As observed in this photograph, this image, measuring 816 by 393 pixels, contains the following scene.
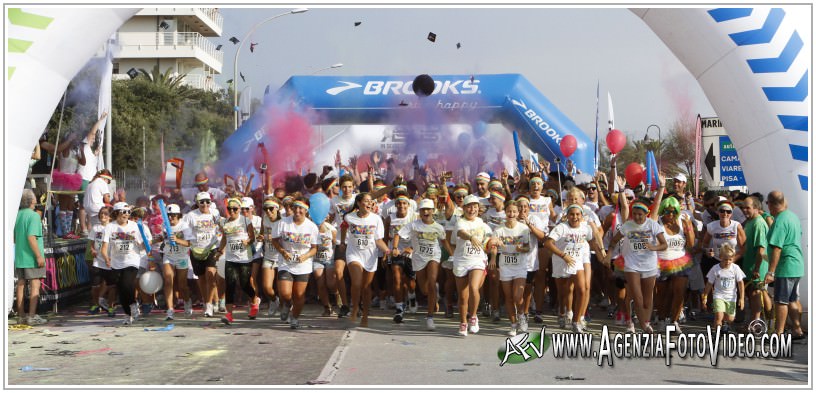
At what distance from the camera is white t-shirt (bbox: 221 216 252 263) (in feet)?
39.2

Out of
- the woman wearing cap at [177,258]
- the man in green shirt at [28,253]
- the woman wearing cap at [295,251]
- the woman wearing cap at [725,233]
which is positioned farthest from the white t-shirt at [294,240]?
the woman wearing cap at [725,233]

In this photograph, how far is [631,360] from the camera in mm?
8805

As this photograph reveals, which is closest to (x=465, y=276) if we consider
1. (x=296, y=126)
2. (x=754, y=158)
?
(x=754, y=158)

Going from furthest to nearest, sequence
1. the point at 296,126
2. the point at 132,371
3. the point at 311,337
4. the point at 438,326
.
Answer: the point at 296,126, the point at 438,326, the point at 311,337, the point at 132,371

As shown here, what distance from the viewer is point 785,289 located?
394 inches

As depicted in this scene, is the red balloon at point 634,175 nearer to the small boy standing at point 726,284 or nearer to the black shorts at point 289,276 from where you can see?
the small boy standing at point 726,284

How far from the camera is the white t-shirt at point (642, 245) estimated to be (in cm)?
1045

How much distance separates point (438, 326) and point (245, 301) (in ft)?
12.1

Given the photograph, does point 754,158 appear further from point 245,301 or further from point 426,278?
point 245,301

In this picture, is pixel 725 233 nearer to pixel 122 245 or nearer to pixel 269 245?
pixel 269 245

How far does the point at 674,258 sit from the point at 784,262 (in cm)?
120

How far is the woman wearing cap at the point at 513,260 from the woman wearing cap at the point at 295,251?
203cm

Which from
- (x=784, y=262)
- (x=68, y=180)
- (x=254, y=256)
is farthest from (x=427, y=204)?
(x=68, y=180)

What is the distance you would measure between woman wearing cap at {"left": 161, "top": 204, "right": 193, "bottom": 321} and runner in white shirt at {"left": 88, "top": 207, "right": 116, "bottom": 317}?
0.66 metres
